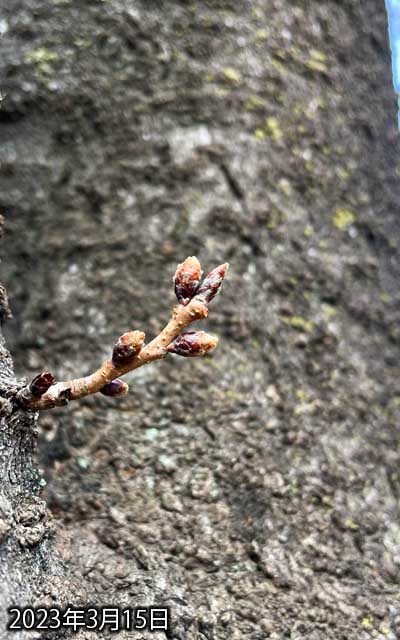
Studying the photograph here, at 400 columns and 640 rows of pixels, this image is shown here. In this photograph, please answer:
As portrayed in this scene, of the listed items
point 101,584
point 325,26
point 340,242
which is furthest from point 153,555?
point 325,26

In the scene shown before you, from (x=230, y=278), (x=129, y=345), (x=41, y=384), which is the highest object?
(x=129, y=345)

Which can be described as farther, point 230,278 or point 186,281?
point 230,278

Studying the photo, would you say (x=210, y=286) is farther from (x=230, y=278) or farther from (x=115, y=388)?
(x=230, y=278)

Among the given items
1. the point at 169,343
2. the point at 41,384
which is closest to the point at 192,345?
the point at 169,343

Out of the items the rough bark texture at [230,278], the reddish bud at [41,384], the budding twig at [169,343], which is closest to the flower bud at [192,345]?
the budding twig at [169,343]

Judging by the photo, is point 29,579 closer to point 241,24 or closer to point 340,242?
point 340,242

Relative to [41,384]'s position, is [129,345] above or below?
above

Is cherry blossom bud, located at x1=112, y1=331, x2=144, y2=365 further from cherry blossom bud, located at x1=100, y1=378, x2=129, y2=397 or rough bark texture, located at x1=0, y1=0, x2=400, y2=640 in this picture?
rough bark texture, located at x1=0, y1=0, x2=400, y2=640
